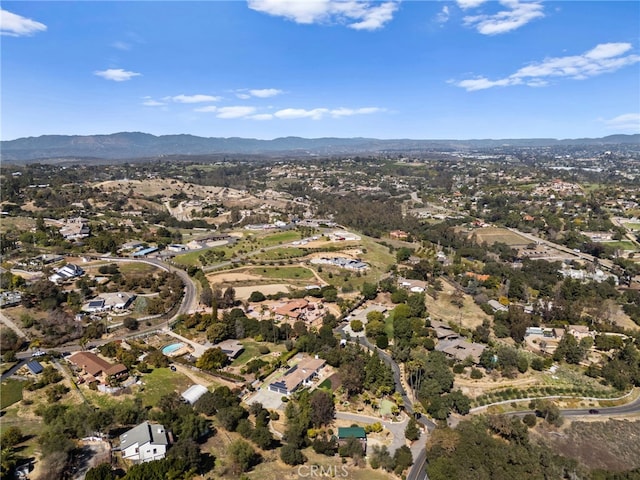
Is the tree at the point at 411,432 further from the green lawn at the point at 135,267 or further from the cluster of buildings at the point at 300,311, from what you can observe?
the green lawn at the point at 135,267

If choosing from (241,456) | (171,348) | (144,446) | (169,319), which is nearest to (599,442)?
(241,456)

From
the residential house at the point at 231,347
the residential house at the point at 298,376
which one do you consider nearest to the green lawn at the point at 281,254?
the residential house at the point at 231,347

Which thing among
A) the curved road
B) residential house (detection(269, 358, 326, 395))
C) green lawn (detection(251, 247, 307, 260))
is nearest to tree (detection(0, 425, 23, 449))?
the curved road

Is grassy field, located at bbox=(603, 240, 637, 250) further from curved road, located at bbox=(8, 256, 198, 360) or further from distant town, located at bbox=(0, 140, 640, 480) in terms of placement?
curved road, located at bbox=(8, 256, 198, 360)

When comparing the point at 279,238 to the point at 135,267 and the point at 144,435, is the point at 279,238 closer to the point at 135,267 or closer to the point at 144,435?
the point at 135,267

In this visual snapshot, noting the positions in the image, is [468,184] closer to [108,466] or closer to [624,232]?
[624,232]
